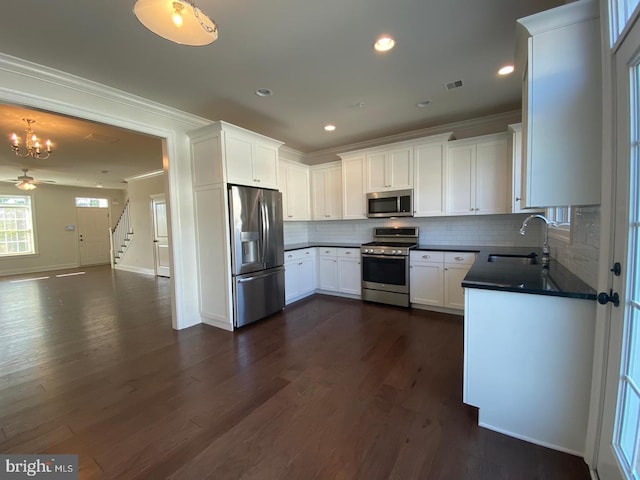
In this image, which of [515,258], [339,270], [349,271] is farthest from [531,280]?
[339,270]

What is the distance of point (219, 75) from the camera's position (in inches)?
106

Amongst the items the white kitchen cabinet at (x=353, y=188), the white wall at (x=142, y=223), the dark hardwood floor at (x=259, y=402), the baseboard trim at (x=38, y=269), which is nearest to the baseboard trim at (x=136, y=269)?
the white wall at (x=142, y=223)

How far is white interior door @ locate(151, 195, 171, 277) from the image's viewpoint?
738 cm

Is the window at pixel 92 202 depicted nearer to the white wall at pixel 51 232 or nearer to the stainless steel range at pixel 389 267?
the white wall at pixel 51 232

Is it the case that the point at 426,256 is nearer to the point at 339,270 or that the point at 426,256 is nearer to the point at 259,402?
the point at 339,270

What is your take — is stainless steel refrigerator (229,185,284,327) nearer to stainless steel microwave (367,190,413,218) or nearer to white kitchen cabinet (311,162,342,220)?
white kitchen cabinet (311,162,342,220)

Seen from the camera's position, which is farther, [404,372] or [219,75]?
[219,75]

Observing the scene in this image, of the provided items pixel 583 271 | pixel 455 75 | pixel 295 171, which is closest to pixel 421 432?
pixel 583 271

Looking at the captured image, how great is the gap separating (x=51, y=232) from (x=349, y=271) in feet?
33.3

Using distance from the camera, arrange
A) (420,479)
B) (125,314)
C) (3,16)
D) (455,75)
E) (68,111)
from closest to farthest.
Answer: (420,479)
(3,16)
(68,111)
(455,75)
(125,314)

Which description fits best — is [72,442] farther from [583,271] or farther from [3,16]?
[583,271]

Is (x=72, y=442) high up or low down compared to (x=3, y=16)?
down

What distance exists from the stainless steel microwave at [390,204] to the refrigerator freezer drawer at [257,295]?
185 centimetres

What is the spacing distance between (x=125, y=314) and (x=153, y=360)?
6.66 ft
